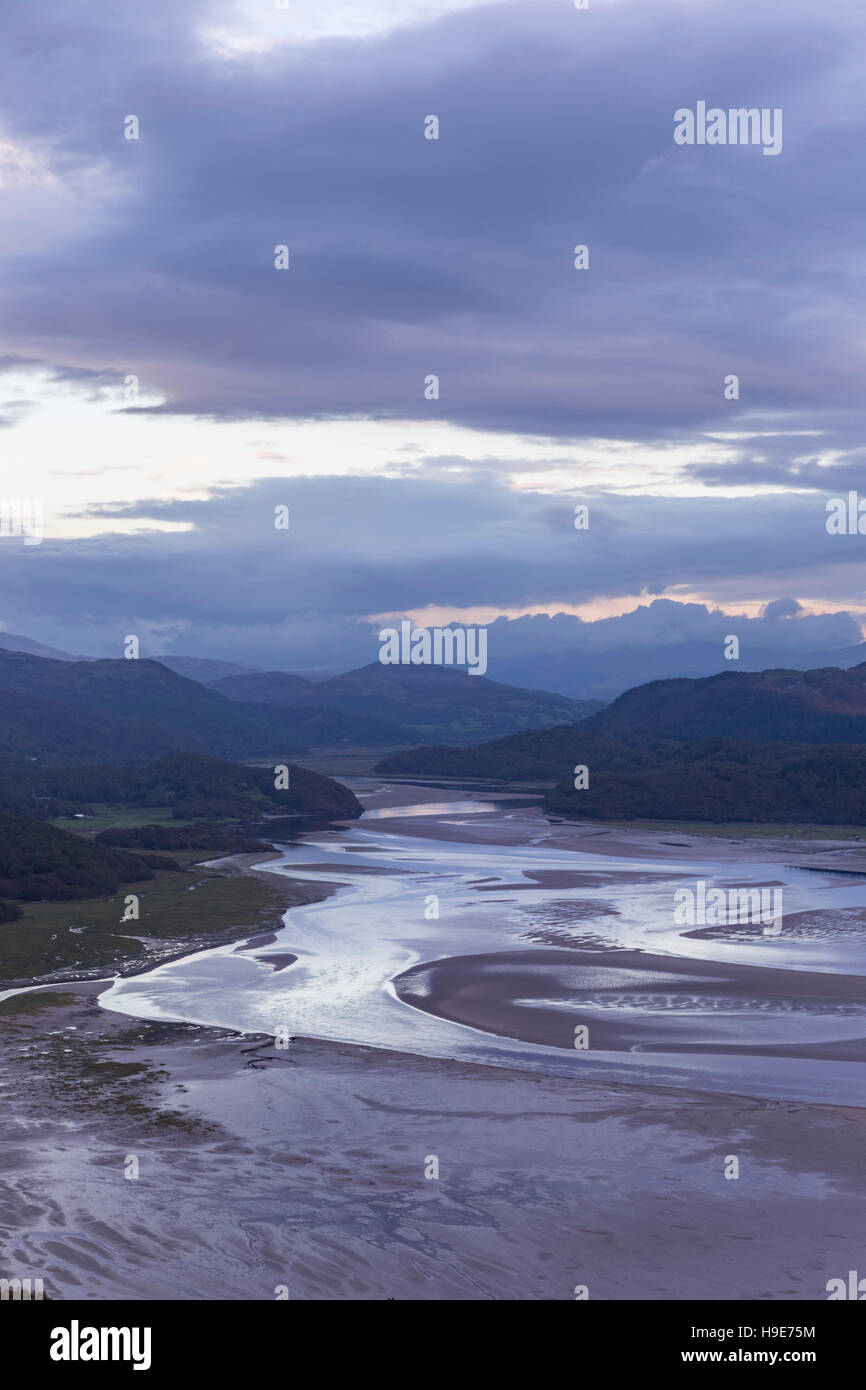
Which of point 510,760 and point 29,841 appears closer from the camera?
point 29,841

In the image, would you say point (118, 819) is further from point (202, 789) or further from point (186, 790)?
point (202, 789)

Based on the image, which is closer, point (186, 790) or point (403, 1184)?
point (403, 1184)

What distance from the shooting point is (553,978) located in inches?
1821

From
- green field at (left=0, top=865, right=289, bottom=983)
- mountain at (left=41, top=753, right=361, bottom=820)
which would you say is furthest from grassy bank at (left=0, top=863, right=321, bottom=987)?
mountain at (left=41, top=753, right=361, bottom=820)

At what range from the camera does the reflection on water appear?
34656 mm

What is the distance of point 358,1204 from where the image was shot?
23062 millimetres

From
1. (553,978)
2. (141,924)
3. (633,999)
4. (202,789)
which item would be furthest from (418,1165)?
(202,789)

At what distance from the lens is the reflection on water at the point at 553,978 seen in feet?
114

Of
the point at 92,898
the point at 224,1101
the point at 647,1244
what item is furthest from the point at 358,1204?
the point at 92,898

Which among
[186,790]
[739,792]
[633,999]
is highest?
[186,790]

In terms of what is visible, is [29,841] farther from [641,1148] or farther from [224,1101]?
[641,1148]

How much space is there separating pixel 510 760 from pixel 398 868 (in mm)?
112532

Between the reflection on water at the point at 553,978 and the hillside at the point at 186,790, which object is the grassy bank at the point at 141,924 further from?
the hillside at the point at 186,790
